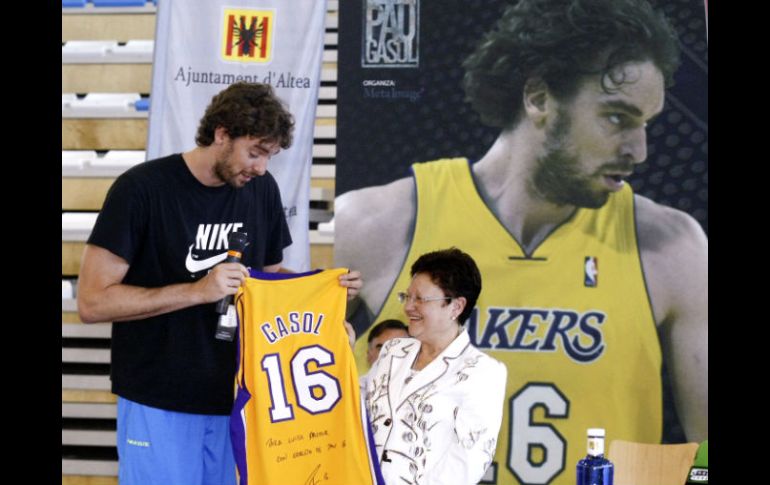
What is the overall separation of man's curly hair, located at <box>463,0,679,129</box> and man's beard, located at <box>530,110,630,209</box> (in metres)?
0.16

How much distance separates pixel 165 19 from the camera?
13.5 feet

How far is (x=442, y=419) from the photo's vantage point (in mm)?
2592

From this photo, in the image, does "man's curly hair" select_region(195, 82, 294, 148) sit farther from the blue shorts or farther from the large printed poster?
the large printed poster

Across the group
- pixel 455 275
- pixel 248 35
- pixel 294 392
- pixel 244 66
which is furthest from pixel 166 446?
pixel 248 35

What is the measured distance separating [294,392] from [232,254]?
479 mm

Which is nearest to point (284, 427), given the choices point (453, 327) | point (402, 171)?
point (453, 327)

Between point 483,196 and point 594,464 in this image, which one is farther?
point 483,196

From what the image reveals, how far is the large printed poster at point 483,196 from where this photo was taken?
4031 millimetres

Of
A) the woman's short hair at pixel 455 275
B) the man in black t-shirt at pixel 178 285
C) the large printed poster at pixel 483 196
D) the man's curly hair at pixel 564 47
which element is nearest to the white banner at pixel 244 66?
the large printed poster at pixel 483 196

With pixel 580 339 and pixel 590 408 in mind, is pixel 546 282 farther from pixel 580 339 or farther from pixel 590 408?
pixel 590 408

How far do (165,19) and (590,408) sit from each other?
2541mm

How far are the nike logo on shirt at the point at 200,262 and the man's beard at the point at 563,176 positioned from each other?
167 centimetres

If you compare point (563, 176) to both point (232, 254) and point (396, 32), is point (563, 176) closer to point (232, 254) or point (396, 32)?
point (396, 32)

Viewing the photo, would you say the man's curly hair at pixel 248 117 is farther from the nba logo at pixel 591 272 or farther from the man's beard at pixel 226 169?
the nba logo at pixel 591 272
